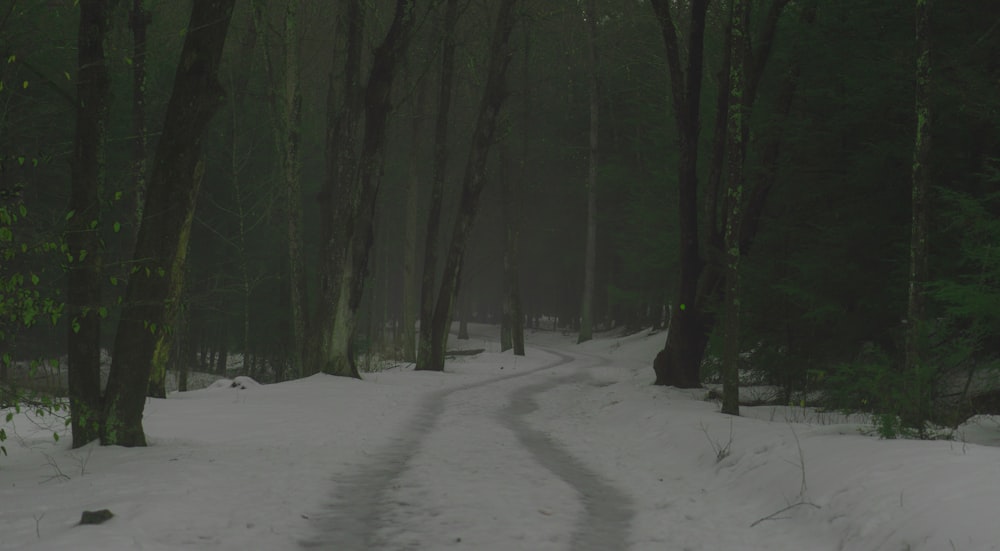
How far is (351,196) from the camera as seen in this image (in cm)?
1948

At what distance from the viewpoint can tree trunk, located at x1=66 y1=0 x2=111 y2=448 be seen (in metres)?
9.07

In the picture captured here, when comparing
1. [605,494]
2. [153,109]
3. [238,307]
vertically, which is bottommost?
[605,494]

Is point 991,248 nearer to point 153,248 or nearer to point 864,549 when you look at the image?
point 864,549

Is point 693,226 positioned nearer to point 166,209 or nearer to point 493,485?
point 493,485

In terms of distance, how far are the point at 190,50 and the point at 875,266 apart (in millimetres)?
11625

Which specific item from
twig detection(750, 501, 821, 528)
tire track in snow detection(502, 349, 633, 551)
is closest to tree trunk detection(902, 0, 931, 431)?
twig detection(750, 501, 821, 528)

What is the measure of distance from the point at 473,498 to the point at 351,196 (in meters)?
12.7

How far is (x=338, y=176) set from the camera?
19.7 metres

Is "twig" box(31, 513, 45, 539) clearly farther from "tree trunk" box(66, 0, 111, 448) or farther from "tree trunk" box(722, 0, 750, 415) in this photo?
"tree trunk" box(722, 0, 750, 415)

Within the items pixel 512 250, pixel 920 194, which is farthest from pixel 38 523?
pixel 512 250

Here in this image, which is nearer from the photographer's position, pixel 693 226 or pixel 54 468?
pixel 54 468

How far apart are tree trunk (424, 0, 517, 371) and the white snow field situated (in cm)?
1021

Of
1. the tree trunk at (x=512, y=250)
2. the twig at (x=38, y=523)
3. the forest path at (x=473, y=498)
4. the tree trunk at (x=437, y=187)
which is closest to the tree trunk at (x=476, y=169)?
the tree trunk at (x=437, y=187)

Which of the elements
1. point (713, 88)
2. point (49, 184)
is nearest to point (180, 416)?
point (49, 184)
